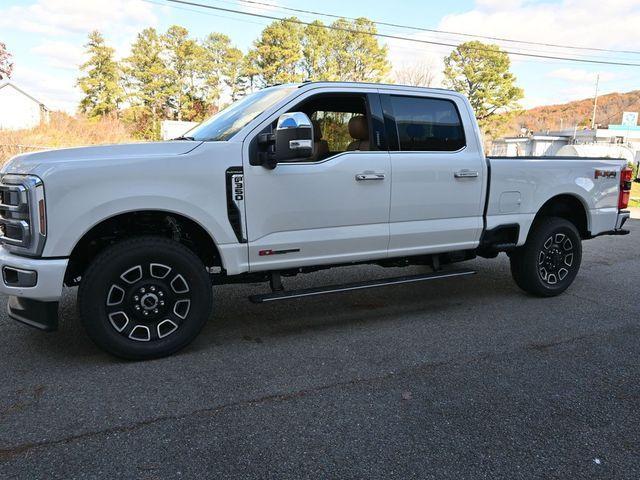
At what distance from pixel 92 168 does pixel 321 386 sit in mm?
2099

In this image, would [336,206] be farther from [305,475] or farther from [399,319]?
[305,475]

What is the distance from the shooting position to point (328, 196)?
13.5 ft

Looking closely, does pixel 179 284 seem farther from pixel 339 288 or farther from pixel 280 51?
pixel 280 51

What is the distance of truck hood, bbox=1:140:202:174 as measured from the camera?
333 cm

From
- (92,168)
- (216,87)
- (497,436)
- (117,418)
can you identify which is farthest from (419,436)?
(216,87)

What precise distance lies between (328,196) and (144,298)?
1.61m

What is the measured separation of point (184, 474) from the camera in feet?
7.93

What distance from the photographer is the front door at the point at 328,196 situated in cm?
390

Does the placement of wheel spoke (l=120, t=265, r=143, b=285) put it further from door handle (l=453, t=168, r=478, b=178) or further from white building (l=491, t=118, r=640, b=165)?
white building (l=491, t=118, r=640, b=165)

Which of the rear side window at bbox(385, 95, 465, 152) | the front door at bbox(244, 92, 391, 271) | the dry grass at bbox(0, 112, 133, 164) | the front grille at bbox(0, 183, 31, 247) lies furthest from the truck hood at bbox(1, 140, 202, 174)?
the dry grass at bbox(0, 112, 133, 164)

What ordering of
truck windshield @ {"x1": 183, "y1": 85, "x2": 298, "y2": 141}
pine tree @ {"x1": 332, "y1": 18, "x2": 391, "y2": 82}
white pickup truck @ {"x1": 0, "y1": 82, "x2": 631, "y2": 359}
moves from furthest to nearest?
pine tree @ {"x1": 332, "y1": 18, "x2": 391, "y2": 82} < truck windshield @ {"x1": 183, "y1": 85, "x2": 298, "y2": 141} < white pickup truck @ {"x1": 0, "y1": 82, "x2": 631, "y2": 359}

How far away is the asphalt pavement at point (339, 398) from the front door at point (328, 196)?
747 mm

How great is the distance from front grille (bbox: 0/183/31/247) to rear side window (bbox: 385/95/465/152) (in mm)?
2951

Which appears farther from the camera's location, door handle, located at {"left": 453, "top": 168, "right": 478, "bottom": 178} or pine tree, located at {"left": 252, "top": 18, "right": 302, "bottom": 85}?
pine tree, located at {"left": 252, "top": 18, "right": 302, "bottom": 85}
